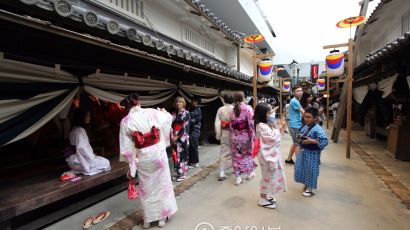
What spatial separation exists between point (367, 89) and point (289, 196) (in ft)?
27.5

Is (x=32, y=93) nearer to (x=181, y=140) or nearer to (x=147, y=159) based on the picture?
(x=147, y=159)

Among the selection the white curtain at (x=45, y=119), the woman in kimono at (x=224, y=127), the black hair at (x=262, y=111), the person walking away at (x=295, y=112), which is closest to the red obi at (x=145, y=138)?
the white curtain at (x=45, y=119)

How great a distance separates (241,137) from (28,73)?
4.12 m

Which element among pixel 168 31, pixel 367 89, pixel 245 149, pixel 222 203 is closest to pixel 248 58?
pixel 367 89

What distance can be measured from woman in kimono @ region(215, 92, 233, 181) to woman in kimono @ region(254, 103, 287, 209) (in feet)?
4.78

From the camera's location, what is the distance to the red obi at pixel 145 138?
3.57 meters

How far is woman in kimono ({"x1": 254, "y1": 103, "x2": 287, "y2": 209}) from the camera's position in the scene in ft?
13.5

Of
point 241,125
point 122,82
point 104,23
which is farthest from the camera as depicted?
point 241,125

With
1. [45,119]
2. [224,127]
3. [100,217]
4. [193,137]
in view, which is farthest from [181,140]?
[45,119]

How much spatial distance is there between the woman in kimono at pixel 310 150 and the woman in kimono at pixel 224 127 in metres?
1.75

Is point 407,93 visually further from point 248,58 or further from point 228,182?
point 248,58

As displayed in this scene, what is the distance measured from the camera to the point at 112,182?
4.94 metres

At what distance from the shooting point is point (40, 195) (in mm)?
3373

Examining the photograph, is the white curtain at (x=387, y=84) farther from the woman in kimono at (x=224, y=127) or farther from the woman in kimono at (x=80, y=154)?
the woman in kimono at (x=80, y=154)
